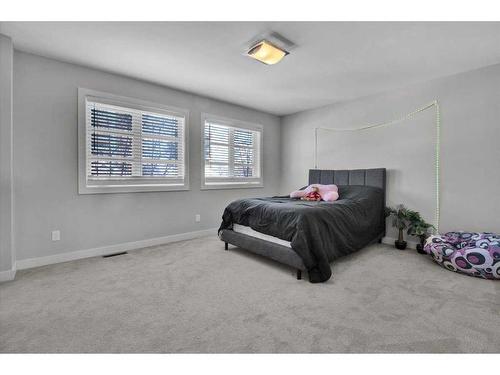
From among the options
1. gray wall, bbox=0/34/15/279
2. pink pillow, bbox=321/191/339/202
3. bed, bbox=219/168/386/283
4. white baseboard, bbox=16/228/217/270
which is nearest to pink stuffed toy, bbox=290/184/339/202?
pink pillow, bbox=321/191/339/202

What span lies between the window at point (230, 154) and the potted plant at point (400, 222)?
8.20ft

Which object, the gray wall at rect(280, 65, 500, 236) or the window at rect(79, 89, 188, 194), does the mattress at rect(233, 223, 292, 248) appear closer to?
the window at rect(79, 89, 188, 194)

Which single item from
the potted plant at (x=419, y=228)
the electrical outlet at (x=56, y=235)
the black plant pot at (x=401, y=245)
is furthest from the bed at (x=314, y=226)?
the electrical outlet at (x=56, y=235)

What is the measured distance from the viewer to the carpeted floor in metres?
1.43

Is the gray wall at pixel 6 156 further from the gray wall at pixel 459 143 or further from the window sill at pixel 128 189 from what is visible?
the gray wall at pixel 459 143

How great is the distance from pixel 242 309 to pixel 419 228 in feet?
8.96

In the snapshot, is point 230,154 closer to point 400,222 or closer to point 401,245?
point 400,222

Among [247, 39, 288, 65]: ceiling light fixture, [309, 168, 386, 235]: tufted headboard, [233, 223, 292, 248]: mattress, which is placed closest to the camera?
[247, 39, 288, 65]: ceiling light fixture

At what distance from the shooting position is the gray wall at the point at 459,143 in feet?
9.37

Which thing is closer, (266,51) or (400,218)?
(266,51)

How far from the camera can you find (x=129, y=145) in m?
3.36

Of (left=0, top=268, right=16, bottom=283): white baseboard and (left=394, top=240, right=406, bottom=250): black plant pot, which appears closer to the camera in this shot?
(left=0, top=268, right=16, bottom=283): white baseboard

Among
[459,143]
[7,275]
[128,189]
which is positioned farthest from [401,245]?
[7,275]

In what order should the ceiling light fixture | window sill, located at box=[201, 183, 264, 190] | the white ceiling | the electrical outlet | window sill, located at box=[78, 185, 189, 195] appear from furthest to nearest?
1. window sill, located at box=[201, 183, 264, 190]
2. window sill, located at box=[78, 185, 189, 195]
3. the electrical outlet
4. the ceiling light fixture
5. the white ceiling
